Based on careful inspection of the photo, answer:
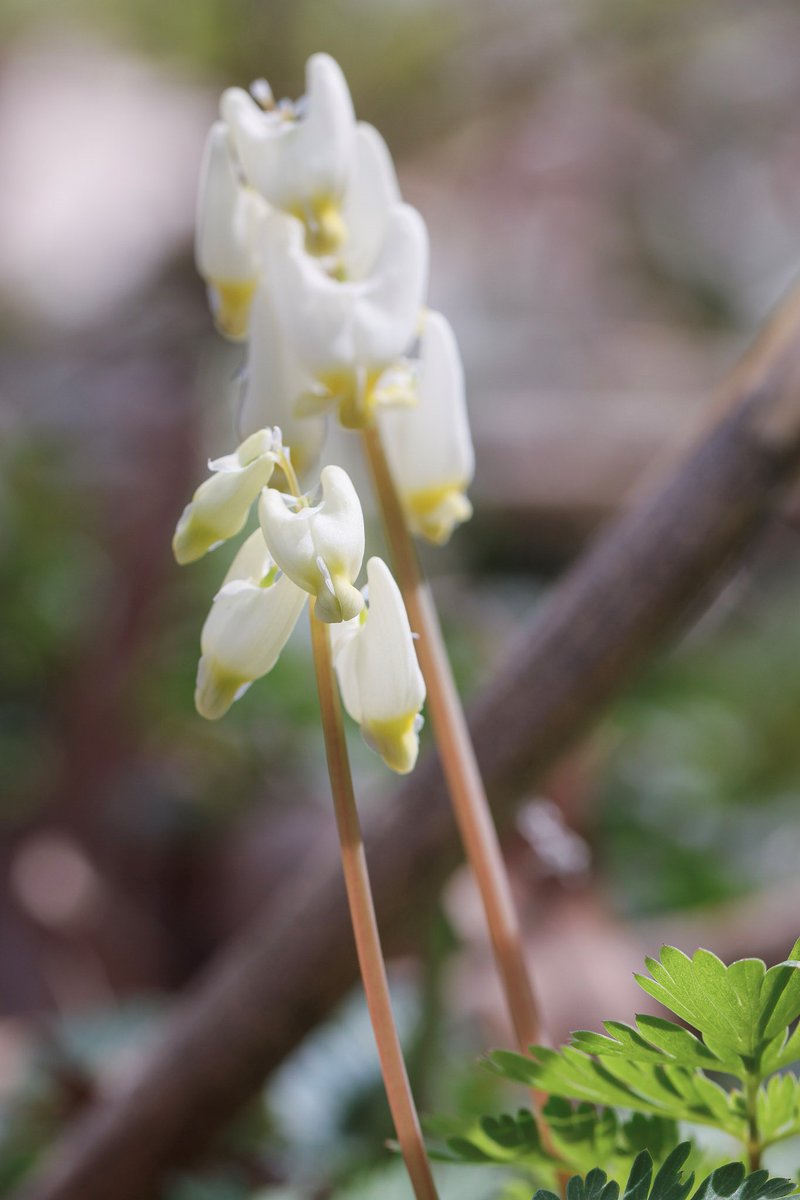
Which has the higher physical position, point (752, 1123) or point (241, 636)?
point (241, 636)

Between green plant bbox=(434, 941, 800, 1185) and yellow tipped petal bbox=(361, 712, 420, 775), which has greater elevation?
yellow tipped petal bbox=(361, 712, 420, 775)

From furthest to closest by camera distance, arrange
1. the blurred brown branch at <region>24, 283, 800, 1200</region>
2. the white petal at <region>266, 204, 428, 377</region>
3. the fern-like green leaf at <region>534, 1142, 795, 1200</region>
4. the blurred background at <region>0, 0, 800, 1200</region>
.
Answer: the blurred background at <region>0, 0, 800, 1200</region> → the blurred brown branch at <region>24, 283, 800, 1200</region> → the white petal at <region>266, 204, 428, 377</region> → the fern-like green leaf at <region>534, 1142, 795, 1200</region>

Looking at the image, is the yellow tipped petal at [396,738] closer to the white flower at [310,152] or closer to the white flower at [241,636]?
the white flower at [241,636]

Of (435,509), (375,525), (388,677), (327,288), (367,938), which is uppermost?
(375,525)

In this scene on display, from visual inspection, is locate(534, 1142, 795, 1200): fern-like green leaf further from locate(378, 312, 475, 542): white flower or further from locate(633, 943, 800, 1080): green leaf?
locate(378, 312, 475, 542): white flower

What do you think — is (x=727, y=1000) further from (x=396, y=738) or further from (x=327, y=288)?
(x=327, y=288)

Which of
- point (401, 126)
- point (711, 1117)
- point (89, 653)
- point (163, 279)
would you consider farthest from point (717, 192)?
point (711, 1117)

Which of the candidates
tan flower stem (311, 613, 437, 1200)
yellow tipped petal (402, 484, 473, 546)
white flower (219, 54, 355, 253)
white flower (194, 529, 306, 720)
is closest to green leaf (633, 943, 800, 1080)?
tan flower stem (311, 613, 437, 1200)

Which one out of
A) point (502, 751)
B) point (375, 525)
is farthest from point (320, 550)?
point (375, 525)

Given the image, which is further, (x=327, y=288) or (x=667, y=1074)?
(x=327, y=288)
